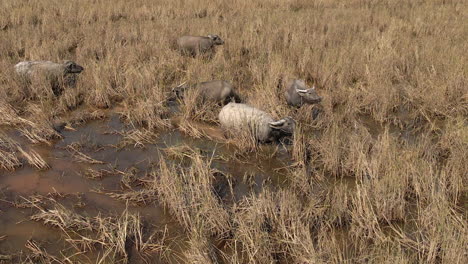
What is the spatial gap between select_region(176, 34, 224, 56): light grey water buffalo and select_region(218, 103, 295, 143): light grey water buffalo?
12.8 feet

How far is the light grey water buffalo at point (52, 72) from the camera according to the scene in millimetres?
7324

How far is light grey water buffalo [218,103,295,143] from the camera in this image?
17.7ft

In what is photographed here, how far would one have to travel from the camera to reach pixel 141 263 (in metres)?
3.34

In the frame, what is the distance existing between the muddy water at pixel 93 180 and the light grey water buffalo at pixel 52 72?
1799 mm

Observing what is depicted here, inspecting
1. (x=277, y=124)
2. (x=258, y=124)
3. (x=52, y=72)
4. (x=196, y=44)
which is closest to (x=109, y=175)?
(x=258, y=124)

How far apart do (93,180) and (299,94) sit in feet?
11.8

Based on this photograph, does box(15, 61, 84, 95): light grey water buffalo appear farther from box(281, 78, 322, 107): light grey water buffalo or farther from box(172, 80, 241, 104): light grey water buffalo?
box(281, 78, 322, 107): light grey water buffalo

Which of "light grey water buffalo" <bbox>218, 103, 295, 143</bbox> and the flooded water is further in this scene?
"light grey water buffalo" <bbox>218, 103, 295, 143</bbox>

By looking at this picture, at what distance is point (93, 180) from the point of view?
464 centimetres

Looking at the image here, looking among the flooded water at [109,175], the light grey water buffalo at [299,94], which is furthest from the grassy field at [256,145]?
the light grey water buffalo at [299,94]

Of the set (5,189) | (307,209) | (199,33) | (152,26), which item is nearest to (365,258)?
(307,209)

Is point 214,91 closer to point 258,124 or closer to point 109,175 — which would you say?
point 258,124

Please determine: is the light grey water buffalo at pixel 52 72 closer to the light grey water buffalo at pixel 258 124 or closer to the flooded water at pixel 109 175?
the flooded water at pixel 109 175

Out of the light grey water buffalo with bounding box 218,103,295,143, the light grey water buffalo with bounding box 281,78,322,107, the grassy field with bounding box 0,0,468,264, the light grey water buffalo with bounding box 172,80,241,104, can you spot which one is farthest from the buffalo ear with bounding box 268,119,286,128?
the light grey water buffalo with bounding box 172,80,241,104
